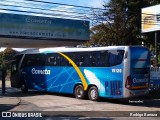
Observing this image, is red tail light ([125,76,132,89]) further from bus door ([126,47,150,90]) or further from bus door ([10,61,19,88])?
bus door ([10,61,19,88])

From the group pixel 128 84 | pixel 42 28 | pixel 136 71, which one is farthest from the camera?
pixel 42 28

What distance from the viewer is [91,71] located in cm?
2098

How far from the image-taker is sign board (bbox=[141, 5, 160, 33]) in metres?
31.0

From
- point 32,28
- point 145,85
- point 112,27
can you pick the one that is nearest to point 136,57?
point 145,85

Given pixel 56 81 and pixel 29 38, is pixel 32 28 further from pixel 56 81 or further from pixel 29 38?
pixel 56 81

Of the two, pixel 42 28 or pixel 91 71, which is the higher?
pixel 42 28

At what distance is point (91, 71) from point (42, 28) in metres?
9.87

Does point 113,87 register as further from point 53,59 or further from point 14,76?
point 14,76

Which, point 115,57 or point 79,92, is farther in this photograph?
point 79,92

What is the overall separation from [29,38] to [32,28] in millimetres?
820

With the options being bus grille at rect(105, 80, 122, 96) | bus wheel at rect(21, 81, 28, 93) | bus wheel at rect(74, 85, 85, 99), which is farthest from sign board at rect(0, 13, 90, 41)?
bus grille at rect(105, 80, 122, 96)

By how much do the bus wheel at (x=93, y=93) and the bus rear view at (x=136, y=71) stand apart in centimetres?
218

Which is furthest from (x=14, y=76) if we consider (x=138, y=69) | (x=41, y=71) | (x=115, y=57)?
(x=138, y=69)

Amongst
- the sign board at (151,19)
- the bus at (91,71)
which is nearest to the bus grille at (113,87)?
the bus at (91,71)
